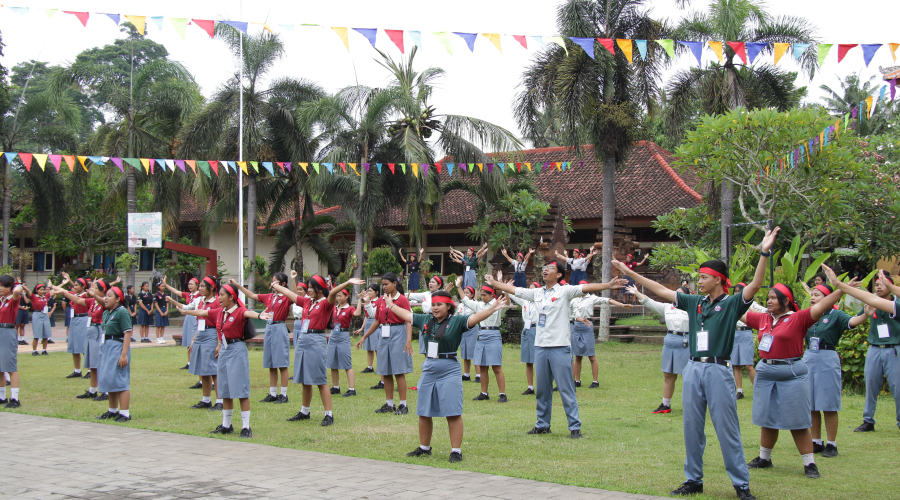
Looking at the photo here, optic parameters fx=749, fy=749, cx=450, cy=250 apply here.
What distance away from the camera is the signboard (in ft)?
84.2

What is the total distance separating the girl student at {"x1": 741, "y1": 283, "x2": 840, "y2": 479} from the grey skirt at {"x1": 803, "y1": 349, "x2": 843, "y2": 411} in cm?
102

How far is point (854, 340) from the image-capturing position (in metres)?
11.4

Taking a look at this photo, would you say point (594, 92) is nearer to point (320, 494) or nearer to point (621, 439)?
point (621, 439)

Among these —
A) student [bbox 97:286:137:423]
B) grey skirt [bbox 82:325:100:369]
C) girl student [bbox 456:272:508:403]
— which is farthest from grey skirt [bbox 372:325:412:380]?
grey skirt [bbox 82:325:100:369]

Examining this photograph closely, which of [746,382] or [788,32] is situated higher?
[788,32]

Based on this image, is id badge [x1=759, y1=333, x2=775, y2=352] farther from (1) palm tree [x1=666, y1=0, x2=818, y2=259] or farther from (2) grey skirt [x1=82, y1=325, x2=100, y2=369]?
(1) palm tree [x1=666, y1=0, x2=818, y2=259]

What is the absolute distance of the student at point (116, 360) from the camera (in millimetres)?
9117

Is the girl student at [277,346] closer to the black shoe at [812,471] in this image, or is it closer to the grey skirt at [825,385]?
the grey skirt at [825,385]

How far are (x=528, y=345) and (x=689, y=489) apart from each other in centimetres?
564

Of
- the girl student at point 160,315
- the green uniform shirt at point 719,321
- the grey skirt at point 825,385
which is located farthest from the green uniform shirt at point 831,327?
the girl student at point 160,315

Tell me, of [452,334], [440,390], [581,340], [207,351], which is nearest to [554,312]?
[452,334]

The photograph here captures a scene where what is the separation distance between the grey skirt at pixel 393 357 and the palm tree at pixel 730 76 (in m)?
11.2

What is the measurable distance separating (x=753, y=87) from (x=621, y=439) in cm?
1527

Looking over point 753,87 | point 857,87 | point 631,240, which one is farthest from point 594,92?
point 857,87
